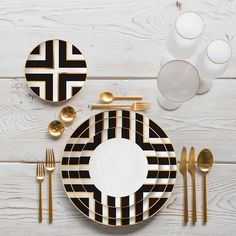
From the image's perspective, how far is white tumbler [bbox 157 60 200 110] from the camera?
104 centimetres

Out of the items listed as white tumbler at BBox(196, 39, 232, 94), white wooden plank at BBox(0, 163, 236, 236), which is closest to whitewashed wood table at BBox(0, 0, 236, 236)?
white wooden plank at BBox(0, 163, 236, 236)

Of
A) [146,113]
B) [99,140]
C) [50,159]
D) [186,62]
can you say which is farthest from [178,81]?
[50,159]

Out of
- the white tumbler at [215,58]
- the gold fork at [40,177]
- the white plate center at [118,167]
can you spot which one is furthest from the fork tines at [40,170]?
the white tumbler at [215,58]

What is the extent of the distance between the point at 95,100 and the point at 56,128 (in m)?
0.13

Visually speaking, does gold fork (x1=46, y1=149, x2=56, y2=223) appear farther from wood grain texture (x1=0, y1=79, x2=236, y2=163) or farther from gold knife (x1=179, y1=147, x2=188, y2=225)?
gold knife (x1=179, y1=147, x2=188, y2=225)

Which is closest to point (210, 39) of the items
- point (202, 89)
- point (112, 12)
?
point (202, 89)

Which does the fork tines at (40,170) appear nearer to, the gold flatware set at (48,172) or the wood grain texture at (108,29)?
the gold flatware set at (48,172)

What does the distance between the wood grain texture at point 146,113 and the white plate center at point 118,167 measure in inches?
3.9

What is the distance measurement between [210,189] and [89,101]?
0.40m

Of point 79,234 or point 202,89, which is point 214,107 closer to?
point 202,89

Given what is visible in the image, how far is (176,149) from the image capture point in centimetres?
115

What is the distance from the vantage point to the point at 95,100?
1.16 meters

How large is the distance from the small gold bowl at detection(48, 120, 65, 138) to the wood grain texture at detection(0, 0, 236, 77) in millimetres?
170

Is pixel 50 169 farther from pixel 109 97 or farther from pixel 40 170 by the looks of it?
pixel 109 97
